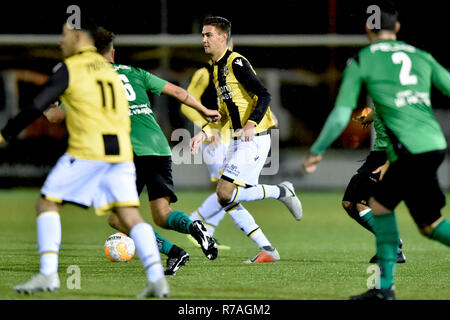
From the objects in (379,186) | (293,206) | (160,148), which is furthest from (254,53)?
(379,186)

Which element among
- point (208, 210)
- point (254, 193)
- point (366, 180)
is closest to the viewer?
point (366, 180)

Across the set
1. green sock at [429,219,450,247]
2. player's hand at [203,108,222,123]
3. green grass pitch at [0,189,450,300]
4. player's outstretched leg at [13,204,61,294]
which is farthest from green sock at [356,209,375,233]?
player's outstretched leg at [13,204,61,294]

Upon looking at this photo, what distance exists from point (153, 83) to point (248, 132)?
1.48 m

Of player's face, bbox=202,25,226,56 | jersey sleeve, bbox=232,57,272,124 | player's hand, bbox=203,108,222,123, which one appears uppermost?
player's face, bbox=202,25,226,56

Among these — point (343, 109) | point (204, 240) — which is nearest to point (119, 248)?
point (204, 240)

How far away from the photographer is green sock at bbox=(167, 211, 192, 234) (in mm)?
7570

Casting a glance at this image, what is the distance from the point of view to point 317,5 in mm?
23109

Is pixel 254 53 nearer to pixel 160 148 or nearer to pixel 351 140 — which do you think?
pixel 351 140

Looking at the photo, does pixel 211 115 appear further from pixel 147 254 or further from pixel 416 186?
pixel 416 186

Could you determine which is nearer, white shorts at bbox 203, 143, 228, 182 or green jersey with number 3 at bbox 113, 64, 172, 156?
green jersey with number 3 at bbox 113, 64, 172, 156

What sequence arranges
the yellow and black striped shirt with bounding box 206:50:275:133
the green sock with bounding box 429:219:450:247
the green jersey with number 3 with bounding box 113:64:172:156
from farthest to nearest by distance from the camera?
1. the yellow and black striped shirt with bounding box 206:50:275:133
2. the green jersey with number 3 with bounding box 113:64:172:156
3. the green sock with bounding box 429:219:450:247

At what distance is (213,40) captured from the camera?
8.67m

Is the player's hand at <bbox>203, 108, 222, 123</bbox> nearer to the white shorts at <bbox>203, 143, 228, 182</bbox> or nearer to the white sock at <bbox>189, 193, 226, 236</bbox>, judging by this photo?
the white sock at <bbox>189, 193, 226, 236</bbox>
